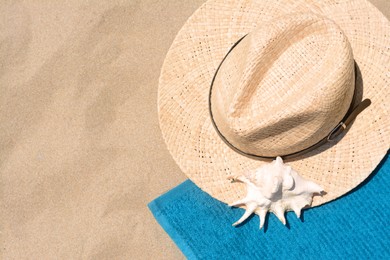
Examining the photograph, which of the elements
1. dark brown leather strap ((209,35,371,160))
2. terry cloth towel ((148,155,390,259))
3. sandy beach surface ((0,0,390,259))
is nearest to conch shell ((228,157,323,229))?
dark brown leather strap ((209,35,371,160))

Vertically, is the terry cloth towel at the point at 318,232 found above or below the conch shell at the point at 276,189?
below

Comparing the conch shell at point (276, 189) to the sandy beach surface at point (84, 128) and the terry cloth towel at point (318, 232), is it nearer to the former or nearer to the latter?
the terry cloth towel at point (318, 232)

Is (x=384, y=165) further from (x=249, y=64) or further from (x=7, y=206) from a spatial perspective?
(x=7, y=206)

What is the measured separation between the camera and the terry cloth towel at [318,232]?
6.50 feet

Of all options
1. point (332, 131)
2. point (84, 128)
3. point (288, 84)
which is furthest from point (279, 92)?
point (84, 128)

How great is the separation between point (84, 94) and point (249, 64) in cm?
130

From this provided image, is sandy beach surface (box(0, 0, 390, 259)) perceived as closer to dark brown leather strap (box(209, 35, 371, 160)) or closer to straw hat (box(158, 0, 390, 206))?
straw hat (box(158, 0, 390, 206))

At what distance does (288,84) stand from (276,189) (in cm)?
40

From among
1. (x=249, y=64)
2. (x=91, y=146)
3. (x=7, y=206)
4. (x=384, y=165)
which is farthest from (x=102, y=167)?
(x=384, y=165)

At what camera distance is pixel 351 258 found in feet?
6.49

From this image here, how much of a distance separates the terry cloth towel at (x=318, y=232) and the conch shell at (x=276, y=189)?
29cm

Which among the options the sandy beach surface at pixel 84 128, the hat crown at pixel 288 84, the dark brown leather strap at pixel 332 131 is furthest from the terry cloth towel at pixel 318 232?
the hat crown at pixel 288 84

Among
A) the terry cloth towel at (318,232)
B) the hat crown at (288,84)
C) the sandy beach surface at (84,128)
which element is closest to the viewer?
the hat crown at (288,84)

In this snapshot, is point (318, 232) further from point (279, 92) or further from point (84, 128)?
point (84, 128)
